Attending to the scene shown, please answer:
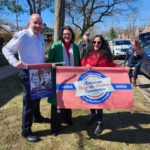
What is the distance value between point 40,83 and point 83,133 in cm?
132

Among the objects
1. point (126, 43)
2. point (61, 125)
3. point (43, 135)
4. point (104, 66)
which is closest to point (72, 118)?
point (61, 125)

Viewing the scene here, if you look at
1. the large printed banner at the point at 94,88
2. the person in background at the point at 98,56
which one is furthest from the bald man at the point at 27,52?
the person in background at the point at 98,56

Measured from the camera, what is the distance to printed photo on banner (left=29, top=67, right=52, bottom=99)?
526cm

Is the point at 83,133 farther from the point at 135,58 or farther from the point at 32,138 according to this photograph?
the point at 135,58

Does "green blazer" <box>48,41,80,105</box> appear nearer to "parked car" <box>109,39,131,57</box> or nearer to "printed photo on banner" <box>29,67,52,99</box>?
"printed photo on banner" <box>29,67,52,99</box>

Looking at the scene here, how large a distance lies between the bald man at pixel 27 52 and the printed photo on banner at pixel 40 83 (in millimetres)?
84

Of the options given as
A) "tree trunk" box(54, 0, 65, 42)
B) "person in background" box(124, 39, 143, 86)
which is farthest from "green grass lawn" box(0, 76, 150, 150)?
"person in background" box(124, 39, 143, 86)

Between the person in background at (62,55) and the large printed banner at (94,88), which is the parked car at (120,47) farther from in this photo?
the large printed banner at (94,88)

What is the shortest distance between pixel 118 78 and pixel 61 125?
1.61 m

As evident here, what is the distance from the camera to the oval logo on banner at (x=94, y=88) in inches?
213

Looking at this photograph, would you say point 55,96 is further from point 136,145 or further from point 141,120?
point 141,120

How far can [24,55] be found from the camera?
526 centimetres

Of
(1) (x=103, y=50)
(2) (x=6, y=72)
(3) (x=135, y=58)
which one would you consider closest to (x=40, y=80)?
(1) (x=103, y=50)

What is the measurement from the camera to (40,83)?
17.6ft
